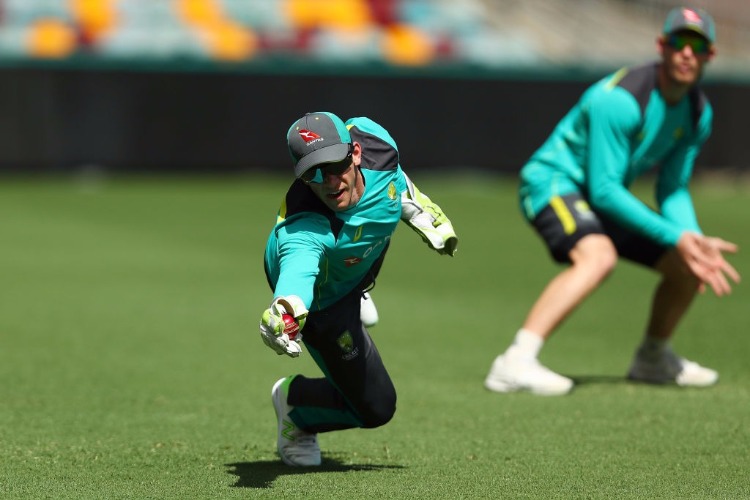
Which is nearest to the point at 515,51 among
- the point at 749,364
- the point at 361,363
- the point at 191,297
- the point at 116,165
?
the point at 116,165

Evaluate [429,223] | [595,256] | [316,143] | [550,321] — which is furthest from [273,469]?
[595,256]

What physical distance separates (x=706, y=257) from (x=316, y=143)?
121 inches

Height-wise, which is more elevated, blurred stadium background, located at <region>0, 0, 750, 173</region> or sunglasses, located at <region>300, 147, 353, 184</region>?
sunglasses, located at <region>300, 147, 353, 184</region>

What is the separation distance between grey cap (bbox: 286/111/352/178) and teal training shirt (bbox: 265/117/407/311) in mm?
238

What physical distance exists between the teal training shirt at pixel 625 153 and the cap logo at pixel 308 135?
2.90 m

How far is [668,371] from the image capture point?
7.89m

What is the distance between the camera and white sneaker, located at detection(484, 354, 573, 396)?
7465 millimetres

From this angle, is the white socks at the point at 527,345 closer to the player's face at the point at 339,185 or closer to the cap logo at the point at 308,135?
the player's face at the point at 339,185

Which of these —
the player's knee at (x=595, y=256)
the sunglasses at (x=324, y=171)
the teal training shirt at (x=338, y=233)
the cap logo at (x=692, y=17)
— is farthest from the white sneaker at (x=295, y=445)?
the cap logo at (x=692, y=17)

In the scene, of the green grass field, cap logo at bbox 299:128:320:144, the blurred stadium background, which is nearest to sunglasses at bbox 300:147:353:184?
cap logo at bbox 299:128:320:144

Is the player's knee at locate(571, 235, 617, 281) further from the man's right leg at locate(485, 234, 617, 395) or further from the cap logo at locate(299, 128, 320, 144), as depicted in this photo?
the cap logo at locate(299, 128, 320, 144)

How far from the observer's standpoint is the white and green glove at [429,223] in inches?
221

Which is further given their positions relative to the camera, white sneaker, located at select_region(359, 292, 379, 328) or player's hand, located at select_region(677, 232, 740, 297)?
player's hand, located at select_region(677, 232, 740, 297)

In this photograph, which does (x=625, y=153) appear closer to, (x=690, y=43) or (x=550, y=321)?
(x=690, y=43)
